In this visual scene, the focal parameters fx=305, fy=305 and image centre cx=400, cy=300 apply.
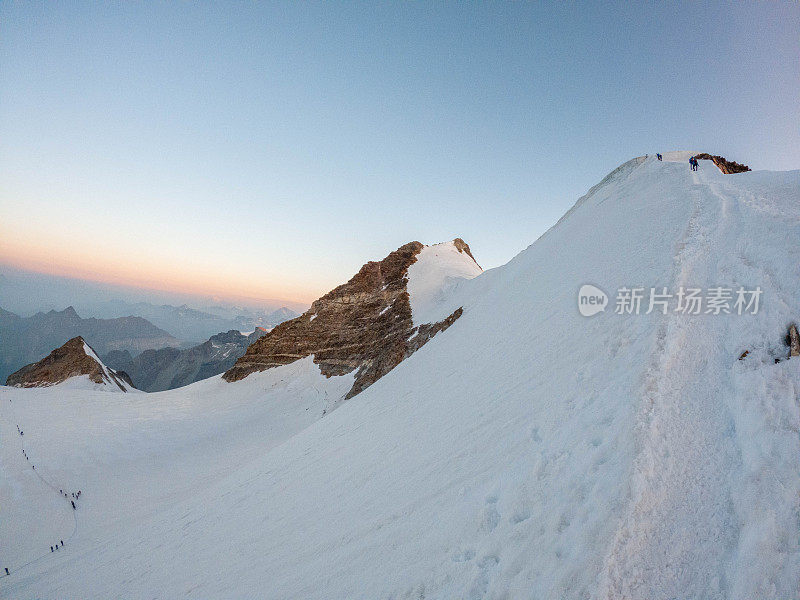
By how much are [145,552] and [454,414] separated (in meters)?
10.2

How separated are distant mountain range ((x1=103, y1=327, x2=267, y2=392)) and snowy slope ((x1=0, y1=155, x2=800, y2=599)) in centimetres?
13393

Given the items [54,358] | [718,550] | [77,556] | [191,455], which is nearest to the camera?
[718,550]

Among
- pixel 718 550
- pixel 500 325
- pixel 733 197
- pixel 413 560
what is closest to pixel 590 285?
pixel 500 325

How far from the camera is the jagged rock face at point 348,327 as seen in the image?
32062 mm

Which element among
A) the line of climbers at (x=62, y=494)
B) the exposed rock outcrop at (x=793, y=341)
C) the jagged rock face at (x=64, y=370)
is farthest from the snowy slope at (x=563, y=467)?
the jagged rock face at (x=64, y=370)

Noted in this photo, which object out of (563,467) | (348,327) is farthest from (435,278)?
(563,467)

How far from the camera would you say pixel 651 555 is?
2.69m

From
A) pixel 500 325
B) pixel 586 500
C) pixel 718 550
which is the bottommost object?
pixel 718 550

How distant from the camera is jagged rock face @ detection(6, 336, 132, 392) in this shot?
4631cm

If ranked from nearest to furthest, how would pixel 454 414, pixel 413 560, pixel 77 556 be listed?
1. pixel 413 560
2. pixel 454 414
3. pixel 77 556

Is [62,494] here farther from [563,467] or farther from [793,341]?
[793,341]

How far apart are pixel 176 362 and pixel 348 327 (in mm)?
152961

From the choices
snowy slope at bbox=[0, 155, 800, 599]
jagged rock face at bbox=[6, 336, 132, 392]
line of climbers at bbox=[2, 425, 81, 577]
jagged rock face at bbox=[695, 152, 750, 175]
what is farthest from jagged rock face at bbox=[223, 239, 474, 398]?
jagged rock face at bbox=[6, 336, 132, 392]

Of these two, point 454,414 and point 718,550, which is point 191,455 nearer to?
point 454,414
